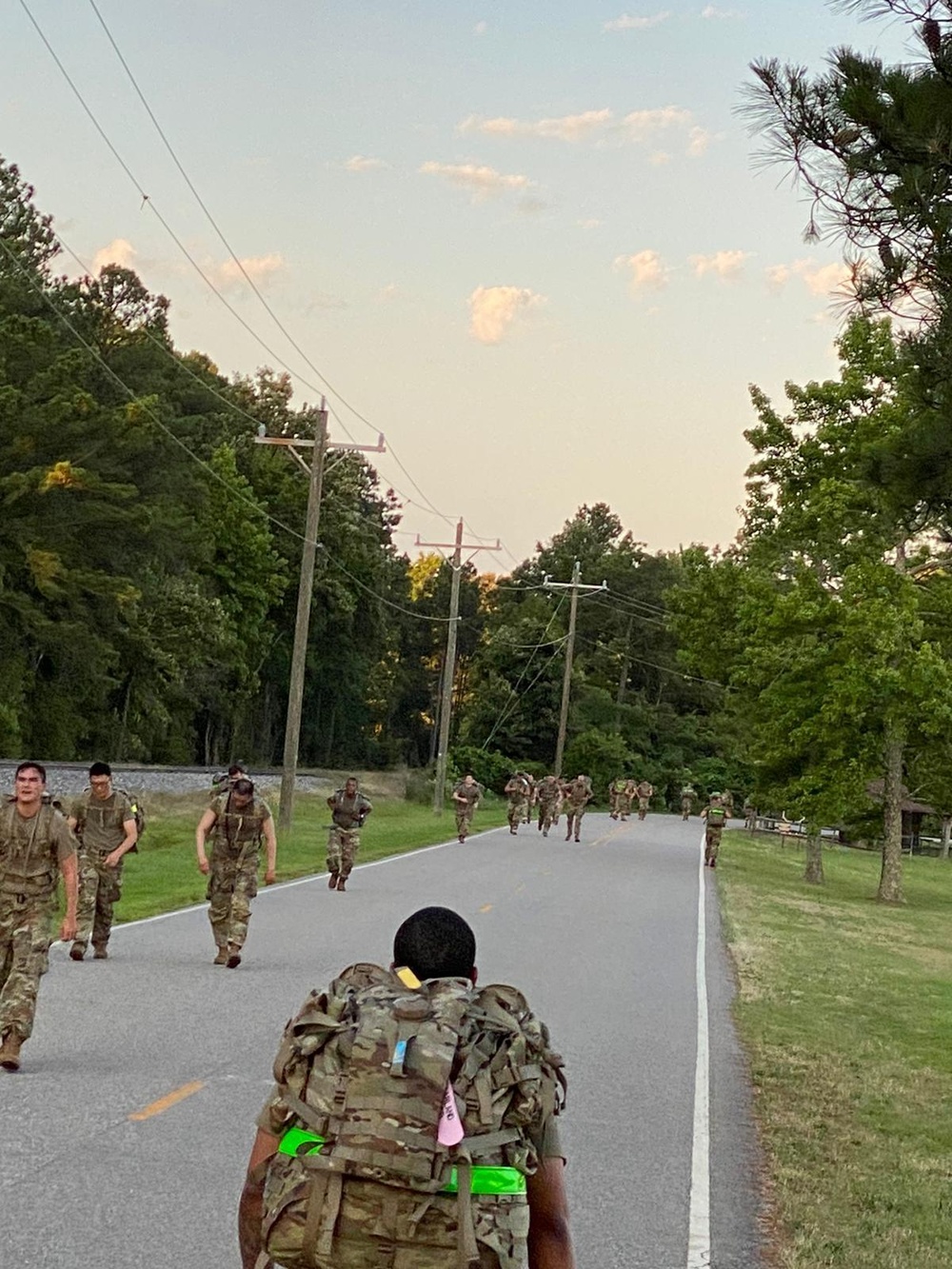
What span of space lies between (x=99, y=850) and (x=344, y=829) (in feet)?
31.7

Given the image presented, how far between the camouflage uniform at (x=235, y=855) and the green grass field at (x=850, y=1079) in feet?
14.8

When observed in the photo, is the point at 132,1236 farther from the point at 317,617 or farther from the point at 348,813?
the point at 317,617

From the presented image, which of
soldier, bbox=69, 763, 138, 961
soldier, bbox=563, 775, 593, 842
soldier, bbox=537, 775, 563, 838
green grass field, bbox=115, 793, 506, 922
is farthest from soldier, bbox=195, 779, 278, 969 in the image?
soldier, bbox=537, 775, 563, 838

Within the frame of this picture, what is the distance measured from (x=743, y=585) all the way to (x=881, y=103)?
102 ft

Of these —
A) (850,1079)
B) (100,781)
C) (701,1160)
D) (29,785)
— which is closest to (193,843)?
(100,781)

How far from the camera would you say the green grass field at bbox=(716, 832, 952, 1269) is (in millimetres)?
9078

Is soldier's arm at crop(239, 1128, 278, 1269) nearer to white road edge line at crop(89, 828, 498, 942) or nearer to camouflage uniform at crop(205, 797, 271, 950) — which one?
camouflage uniform at crop(205, 797, 271, 950)

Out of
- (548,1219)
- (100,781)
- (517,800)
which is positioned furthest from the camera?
(517,800)

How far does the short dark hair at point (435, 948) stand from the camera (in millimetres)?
4383

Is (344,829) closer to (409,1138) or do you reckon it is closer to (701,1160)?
(701,1160)

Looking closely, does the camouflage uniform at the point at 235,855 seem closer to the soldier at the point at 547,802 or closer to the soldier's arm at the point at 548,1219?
the soldier's arm at the point at 548,1219

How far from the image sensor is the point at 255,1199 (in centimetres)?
424

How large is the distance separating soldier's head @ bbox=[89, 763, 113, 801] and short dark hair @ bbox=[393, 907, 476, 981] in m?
11.4

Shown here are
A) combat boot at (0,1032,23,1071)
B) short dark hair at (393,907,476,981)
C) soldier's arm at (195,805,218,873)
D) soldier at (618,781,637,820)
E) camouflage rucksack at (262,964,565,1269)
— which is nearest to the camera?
camouflage rucksack at (262,964,565,1269)
